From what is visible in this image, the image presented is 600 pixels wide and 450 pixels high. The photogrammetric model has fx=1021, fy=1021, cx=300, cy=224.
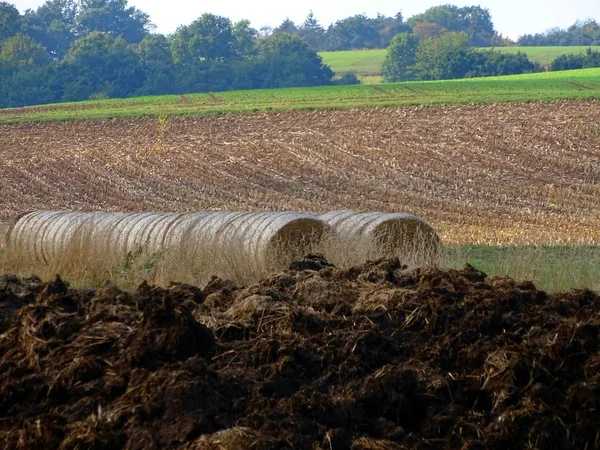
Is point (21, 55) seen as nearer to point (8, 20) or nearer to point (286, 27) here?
point (8, 20)

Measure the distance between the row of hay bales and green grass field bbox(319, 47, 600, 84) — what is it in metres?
79.2

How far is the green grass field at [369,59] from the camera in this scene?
313ft

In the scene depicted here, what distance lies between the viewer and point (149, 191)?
30875 mm

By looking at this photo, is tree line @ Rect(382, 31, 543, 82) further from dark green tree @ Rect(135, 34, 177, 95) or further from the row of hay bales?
the row of hay bales

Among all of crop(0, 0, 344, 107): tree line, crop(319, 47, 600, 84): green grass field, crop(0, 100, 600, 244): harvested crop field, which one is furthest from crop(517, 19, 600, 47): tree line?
crop(0, 100, 600, 244): harvested crop field

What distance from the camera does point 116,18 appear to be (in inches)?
4673

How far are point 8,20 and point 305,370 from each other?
310 feet

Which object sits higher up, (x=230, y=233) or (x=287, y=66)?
(x=230, y=233)

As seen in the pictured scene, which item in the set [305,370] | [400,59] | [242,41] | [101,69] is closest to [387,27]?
[400,59]

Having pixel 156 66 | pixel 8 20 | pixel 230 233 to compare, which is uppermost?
pixel 8 20

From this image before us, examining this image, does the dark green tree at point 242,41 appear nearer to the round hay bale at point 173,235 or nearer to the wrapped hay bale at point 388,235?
the round hay bale at point 173,235

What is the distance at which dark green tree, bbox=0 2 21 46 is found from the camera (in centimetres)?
9369

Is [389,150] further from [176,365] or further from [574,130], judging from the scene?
[176,365]

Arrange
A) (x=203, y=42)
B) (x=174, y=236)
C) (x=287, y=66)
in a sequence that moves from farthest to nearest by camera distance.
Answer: (x=203, y=42) < (x=287, y=66) < (x=174, y=236)
